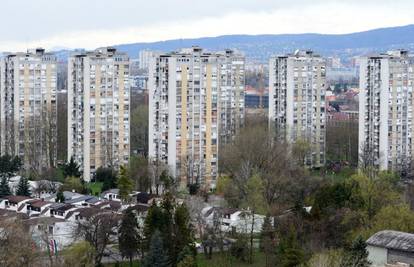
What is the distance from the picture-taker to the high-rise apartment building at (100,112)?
39125 millimetres

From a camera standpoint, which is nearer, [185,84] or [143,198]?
[143,198]

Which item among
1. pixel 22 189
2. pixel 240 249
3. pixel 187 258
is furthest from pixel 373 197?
pixel 22 189

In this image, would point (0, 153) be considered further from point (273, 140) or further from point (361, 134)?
point (361, 134)

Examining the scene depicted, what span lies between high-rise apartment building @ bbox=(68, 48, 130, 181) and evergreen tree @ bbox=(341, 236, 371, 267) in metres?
20.6

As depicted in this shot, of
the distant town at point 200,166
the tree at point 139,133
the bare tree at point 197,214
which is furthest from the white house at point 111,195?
the tree at point 139,133

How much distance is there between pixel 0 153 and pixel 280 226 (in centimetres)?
2142

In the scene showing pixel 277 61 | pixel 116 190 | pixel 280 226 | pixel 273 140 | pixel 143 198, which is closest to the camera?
pixel 280 226

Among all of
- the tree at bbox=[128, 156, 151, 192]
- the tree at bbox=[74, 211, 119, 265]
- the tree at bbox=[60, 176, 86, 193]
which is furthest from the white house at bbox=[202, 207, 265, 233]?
the tree at bbox=[60, 176, 86, 193]

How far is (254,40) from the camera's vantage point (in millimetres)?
162750

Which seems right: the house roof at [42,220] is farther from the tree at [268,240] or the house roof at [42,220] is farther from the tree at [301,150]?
the tree at [301,150]

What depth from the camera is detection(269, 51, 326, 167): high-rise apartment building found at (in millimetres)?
42562

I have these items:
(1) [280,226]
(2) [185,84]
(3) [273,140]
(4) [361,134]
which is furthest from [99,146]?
(1) [280,226]

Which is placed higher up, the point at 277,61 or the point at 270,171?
the point at 277,61

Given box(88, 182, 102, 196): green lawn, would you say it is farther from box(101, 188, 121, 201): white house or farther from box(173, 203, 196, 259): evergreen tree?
box(173, 203, 196, 259): evergreen tree
